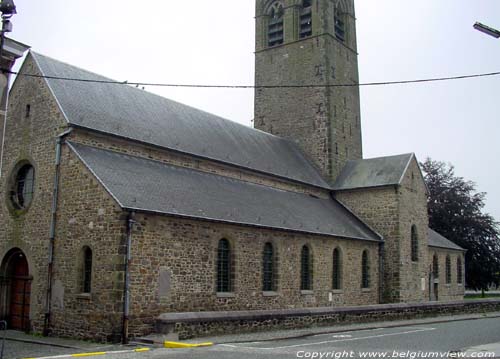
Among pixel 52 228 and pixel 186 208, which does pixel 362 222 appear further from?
pixel 52 228

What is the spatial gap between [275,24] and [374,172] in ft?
39.6

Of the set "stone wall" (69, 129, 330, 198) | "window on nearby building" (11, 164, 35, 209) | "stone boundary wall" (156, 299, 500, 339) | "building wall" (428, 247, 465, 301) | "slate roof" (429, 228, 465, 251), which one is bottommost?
"stone boundary wall" (156, 299, 500, 339)

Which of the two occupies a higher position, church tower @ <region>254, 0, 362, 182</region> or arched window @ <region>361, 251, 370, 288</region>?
church tower @ <region>254, 0, 362, 182</region>

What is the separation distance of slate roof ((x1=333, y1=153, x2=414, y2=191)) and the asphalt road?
12599 mm

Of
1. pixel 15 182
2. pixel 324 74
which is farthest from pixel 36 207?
pixel 324 74

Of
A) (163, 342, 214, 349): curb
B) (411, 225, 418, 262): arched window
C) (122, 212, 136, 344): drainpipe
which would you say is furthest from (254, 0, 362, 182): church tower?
(163, 342, 214, 349): curb

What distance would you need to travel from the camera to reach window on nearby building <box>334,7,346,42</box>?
37.3m

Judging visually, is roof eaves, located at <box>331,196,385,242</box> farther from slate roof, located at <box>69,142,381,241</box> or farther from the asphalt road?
the asphalt road

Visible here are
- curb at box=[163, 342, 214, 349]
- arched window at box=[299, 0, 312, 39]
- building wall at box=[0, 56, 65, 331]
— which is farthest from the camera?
arched window at box=[299, 0, 312, 39]

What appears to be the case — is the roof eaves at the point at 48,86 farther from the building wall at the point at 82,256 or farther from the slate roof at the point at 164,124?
the building wall at the point at 82,256

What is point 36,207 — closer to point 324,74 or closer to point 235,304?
point 235,304

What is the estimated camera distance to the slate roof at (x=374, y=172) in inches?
1234

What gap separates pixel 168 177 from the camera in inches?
851

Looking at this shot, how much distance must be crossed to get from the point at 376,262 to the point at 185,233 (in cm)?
1413
